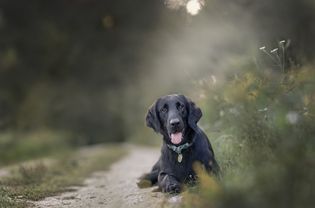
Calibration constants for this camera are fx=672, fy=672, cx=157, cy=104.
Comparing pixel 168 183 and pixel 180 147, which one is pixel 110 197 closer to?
pixel 168 183

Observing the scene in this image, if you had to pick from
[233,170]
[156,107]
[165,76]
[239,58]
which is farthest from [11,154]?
[233,170]

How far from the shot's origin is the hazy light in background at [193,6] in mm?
11711

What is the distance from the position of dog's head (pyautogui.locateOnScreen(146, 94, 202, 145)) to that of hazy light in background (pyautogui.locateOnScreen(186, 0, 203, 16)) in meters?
2.86

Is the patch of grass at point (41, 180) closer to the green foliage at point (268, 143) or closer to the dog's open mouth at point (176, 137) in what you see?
the dog's open mouth at point (176, 137)

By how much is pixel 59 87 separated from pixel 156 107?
21278mm

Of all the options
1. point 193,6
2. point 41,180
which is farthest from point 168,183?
point 41,180

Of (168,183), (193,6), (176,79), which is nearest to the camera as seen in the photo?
(168,183)

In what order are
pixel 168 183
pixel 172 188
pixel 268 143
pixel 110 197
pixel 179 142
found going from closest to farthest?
pixel 268 143
pixel 172 188
pixel 168 183
pixel 179 142
pixel 110 197

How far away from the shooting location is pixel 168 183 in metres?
8.88

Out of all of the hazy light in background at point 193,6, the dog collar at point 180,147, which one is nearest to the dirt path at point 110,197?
the dog collar at point 180,147

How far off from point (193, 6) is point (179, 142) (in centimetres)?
379

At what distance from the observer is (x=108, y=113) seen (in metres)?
36.6

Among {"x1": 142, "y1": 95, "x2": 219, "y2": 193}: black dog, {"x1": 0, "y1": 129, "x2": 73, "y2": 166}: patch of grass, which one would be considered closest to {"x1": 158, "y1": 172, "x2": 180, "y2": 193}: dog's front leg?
{"x1": 142, "y1": 95, "x2": 219, "y2": 193}: black dog

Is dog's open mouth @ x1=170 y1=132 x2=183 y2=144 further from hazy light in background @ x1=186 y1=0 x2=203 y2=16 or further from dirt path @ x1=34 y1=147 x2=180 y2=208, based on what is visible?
hazy light in background @ x1=186 y1=0 x2=203 y2=16
